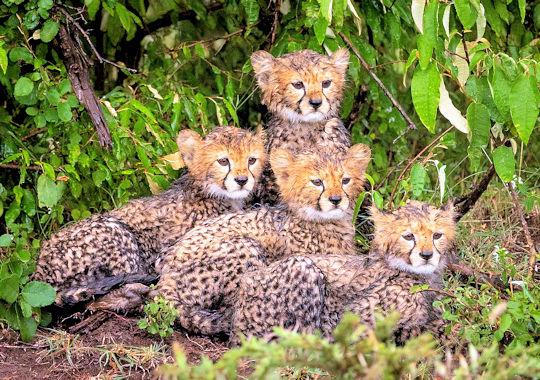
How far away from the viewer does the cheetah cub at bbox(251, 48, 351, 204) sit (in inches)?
190

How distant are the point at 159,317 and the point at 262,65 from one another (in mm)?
1716

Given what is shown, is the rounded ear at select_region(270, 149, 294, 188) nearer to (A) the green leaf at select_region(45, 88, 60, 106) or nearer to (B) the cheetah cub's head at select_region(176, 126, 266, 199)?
(B) the cheetah cub's head at select_region(176, 126, 266, 199)

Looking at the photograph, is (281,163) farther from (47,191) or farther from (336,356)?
(336,356)

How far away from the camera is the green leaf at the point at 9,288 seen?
13.5 feet

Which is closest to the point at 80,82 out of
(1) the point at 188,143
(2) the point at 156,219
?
(1) the point at 188,143

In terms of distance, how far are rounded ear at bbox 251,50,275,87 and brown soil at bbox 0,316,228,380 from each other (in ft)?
5.41

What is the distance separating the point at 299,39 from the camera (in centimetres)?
541

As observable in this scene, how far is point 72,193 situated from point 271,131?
1.25m

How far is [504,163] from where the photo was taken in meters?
4.18

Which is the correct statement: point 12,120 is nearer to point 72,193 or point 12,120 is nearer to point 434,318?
point 72,193

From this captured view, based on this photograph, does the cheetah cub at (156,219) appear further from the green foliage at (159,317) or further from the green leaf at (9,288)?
the green foliage at (159,317)

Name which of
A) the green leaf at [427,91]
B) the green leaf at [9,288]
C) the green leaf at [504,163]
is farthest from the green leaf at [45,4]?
the green leaf at [504,163]

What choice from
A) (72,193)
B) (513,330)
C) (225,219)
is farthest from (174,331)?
(513,330)

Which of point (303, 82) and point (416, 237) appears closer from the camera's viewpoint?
point (416, 237)
